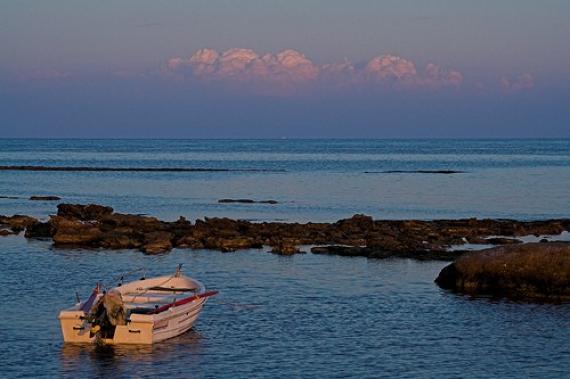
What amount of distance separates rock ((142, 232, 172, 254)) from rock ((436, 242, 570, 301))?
15.0 m

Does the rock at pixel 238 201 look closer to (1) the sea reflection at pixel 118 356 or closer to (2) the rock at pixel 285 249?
(2) the rock at pixel 285 249

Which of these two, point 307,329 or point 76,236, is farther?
point 76,236

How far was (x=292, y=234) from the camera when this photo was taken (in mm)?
49062

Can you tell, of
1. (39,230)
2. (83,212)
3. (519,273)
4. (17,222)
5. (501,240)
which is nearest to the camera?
(519,273)

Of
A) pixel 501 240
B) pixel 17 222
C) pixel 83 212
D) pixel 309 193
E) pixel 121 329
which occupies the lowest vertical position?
pixel 121 329

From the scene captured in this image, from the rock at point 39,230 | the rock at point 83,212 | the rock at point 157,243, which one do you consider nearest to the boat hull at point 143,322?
the rock at point 157,243

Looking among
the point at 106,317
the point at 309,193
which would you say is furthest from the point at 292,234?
the point at 309,193

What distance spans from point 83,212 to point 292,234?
14506 millimetres

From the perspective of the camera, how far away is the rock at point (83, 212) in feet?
187

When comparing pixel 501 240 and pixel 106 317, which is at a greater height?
pixel 501 240

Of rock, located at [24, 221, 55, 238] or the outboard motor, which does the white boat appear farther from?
→ rock, located at [24, 221, 55, 238]

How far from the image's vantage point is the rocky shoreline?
44.5 metres

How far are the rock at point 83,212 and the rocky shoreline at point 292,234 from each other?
6.54 feet

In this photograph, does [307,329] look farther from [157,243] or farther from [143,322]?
[157,243]
